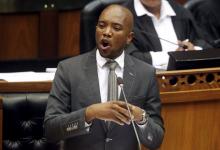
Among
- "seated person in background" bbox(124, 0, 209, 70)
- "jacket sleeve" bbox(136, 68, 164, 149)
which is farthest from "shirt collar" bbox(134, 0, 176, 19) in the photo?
"jacket sleeve" bbox(136, 68, 164, 149)

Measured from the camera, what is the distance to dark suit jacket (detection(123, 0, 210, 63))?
1.94 meters

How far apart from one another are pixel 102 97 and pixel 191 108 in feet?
1.36

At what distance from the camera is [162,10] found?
2.02 m

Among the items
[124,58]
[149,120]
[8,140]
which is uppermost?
[124,58]

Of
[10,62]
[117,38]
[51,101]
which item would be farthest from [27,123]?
[10,62]

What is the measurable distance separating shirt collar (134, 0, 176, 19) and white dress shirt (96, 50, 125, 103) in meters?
0.58

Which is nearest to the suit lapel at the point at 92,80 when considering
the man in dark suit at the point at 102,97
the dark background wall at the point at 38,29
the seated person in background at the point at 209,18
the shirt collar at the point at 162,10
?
the man in dark suit at the point at 102,97

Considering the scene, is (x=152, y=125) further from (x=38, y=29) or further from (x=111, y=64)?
(x=38, y=29)

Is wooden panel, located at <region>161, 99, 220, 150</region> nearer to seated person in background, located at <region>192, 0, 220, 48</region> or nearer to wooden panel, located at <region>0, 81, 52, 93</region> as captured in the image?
wooden panel, located at <region>0, 81, 52, 93</region>

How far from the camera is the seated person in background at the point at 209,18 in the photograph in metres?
2.19

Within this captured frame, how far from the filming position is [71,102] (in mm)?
1345

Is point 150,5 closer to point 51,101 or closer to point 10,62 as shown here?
point 51,101

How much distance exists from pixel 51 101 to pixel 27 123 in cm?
27

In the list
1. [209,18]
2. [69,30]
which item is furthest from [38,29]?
[209,18]
